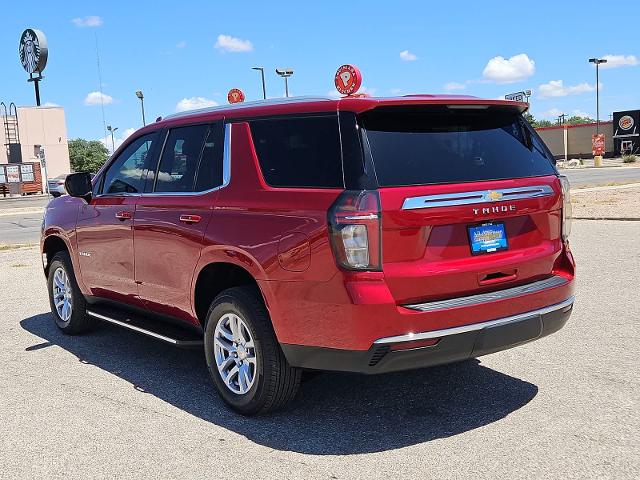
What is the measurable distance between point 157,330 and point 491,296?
2.45 m

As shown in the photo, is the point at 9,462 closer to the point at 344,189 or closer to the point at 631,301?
the point at 344,189

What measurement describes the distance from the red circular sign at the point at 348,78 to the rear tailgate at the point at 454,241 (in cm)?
594

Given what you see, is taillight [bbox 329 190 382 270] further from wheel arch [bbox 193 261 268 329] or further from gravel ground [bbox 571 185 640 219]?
gravel ground [bbox 571 185 640 219]

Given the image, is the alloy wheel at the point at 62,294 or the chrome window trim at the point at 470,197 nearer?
the chrome window trim at the point at 470,197

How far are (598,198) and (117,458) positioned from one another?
717 inches

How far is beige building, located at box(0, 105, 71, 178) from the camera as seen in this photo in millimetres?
53969

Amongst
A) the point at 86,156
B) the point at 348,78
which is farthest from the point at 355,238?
the point at 86,156

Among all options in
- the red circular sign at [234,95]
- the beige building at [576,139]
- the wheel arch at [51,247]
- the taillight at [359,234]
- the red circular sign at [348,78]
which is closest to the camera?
the taillight at [359,234]

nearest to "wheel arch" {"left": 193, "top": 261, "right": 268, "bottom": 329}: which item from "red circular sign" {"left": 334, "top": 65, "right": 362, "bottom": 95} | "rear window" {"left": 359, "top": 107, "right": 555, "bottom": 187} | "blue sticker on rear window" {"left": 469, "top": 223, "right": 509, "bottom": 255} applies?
"rear window" {"left": 359, "top": 107, "right": 555, "bottom": 187}

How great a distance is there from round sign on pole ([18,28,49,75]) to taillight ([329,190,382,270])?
54160 millimetres

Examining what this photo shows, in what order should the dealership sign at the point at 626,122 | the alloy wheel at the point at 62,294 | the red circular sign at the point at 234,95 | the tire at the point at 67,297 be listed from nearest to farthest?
1. the tire at the point at 67,297
2. the alloy wheel at the point at 62,294
3. the red circular sign at the point at 234,95
4. the dealership sign at the point at 626,122

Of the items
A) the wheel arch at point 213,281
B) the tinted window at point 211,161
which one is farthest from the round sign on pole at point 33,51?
the wheel arch at point 213,281

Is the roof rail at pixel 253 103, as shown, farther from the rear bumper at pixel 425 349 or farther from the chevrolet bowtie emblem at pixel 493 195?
the rear bumper at pixel 425 349

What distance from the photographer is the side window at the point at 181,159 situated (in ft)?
15.5
